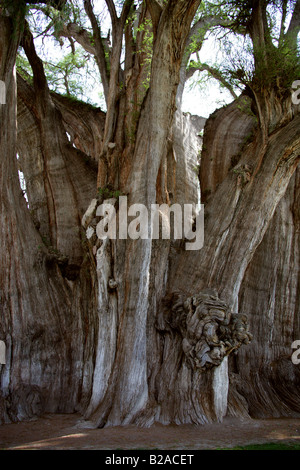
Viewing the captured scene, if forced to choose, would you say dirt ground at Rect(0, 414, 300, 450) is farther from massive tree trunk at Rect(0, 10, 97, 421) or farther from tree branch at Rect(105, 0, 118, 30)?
tree branch at Rect(105, 0, 118, 30)

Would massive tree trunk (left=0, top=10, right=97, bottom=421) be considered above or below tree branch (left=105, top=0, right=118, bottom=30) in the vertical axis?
below

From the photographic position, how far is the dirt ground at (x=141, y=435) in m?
4.10

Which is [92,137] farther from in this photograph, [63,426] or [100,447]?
[100,447]

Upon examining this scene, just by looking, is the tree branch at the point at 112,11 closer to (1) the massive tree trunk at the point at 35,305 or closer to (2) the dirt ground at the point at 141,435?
(1) the massive tree trunk at the point at 35,305

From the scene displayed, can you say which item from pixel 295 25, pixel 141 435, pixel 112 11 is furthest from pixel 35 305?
pixel 295 25

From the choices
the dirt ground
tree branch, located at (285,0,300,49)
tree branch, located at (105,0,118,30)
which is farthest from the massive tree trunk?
tree branch, located at (285,0,300,49)

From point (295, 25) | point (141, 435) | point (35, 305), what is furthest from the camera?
point (295, 25)

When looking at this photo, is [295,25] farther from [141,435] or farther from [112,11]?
[141,435]

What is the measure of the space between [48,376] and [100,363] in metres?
0.90

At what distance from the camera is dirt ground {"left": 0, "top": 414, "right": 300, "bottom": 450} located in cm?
410

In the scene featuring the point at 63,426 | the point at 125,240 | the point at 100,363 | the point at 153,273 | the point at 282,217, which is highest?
the point at 282,217

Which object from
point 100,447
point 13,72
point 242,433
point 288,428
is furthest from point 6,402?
point 13,72

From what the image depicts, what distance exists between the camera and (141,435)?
4578 millimetres
